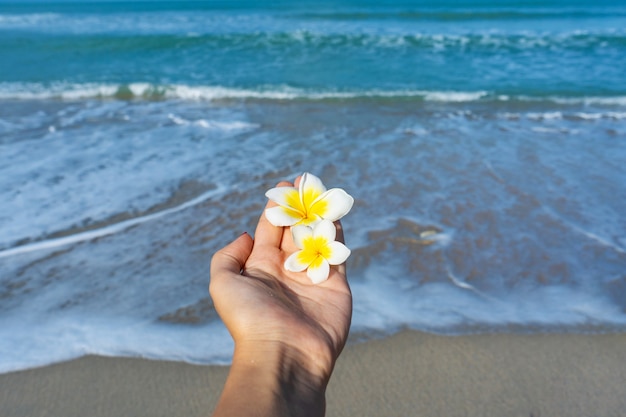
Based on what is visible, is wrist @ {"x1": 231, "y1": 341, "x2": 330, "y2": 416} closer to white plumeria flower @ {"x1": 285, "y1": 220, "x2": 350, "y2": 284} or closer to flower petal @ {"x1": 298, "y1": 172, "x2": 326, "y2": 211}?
white plumeria flower @ {"x1": 285, "y1": 220, "x2": 350, "y2": 284}

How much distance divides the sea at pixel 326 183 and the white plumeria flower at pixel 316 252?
968 mm

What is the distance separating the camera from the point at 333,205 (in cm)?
211

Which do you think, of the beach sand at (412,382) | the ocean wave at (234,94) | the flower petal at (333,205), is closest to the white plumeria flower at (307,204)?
the flower petal at (333,205)

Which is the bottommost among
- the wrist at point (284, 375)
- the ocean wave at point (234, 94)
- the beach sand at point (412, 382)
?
the ocean wave at point (234, 94)

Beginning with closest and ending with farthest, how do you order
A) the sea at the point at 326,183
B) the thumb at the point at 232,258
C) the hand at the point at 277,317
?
1. the hand at the point at 277,317
2. the thumb at the point at 232,258
3. the sea at the point at 326,183

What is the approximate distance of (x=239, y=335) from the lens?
177 centimetres

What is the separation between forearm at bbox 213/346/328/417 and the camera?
1476 millimetres

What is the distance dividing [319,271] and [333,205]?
0.28m

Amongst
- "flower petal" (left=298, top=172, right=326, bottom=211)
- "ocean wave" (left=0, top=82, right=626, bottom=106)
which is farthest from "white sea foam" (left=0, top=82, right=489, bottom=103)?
"flower petal" (left=298, top=172, right=326, bottom=211)

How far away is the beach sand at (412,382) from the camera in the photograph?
95.3 inches

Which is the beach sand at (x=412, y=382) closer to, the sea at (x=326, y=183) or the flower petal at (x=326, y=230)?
the sea at (x=326, y=183)

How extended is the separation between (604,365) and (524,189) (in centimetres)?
219

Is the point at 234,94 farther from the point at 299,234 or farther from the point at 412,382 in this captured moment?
the point at 299,234

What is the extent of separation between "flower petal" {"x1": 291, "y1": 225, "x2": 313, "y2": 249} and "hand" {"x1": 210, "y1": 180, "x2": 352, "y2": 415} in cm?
15
